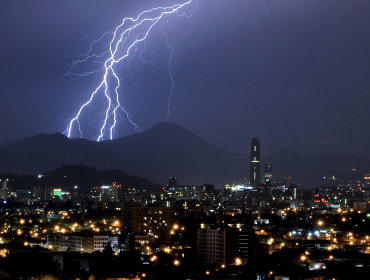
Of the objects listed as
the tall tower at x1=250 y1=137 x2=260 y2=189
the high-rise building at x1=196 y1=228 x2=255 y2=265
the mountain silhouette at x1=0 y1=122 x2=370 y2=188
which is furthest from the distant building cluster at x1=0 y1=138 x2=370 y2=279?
the mountain silhouette at x1=0 y1=122 x2=370 y2=188

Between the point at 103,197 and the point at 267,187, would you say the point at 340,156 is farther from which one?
A: the point at 103,197

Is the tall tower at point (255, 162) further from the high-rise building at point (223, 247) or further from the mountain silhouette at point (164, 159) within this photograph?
the high-rise building at point (223, 247)

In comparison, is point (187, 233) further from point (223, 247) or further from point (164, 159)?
point (164, 159)

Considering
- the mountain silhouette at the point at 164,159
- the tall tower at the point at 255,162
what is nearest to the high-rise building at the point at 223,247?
the tall tower at the point at 255,162

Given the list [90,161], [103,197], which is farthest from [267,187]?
[90,161]

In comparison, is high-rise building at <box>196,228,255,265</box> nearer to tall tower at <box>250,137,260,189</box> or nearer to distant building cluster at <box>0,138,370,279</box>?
distant building cluster at <box>0,138,370,279</box>

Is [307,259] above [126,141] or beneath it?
beneath
